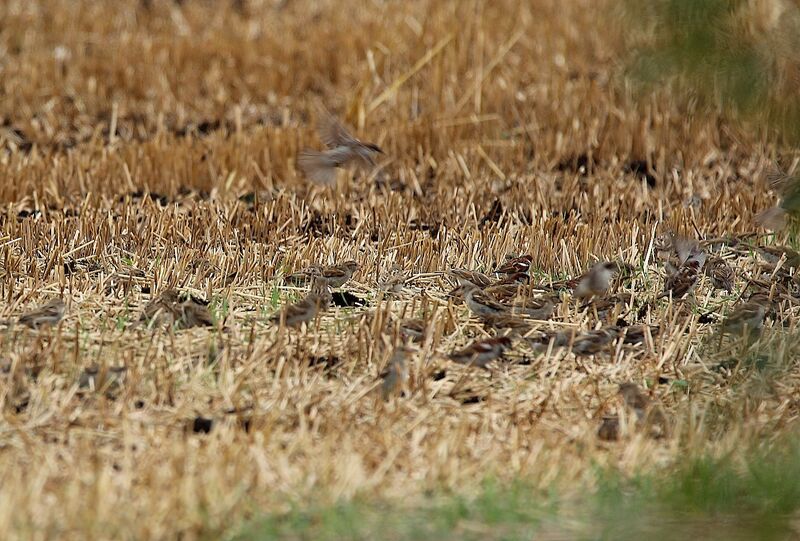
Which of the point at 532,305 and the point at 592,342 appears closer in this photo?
the point at 592,342

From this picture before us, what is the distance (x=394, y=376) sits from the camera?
505 centimetres

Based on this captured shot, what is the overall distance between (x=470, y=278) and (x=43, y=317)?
6.51 ft

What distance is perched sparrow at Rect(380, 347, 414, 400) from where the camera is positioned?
5027mm

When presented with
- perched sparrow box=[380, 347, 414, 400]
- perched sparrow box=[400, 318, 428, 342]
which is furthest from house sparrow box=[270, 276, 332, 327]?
perched sparrow box=[380, 347, 414, 400]

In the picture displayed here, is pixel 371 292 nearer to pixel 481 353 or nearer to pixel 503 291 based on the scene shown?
pixel 503 291

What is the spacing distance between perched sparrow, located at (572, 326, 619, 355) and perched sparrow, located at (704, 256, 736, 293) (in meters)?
1.08

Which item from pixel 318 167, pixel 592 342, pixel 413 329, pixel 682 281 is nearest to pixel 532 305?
pixel 592 342

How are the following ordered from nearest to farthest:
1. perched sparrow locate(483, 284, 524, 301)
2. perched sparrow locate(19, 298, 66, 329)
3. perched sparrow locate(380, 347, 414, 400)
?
perched sparrow locate(380, 347, 414, 400)
perched sparrow locate(19, 298, 66, 329)
perched sparrow locate(483, 284, 524, 301)

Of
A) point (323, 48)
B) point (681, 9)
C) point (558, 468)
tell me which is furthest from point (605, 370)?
point (323, 48)

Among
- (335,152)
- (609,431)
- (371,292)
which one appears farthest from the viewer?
(335,152)

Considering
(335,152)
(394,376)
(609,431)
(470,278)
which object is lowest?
(609,431)

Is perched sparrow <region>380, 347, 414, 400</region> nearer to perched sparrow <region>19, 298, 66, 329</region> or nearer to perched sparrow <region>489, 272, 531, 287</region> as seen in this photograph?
perched sparrow <region>489, 272, 531, 287</region>

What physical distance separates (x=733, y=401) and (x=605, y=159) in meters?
4.38

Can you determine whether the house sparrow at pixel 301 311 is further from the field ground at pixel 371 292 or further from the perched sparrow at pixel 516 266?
the perched sparrow at pixel 516 266
